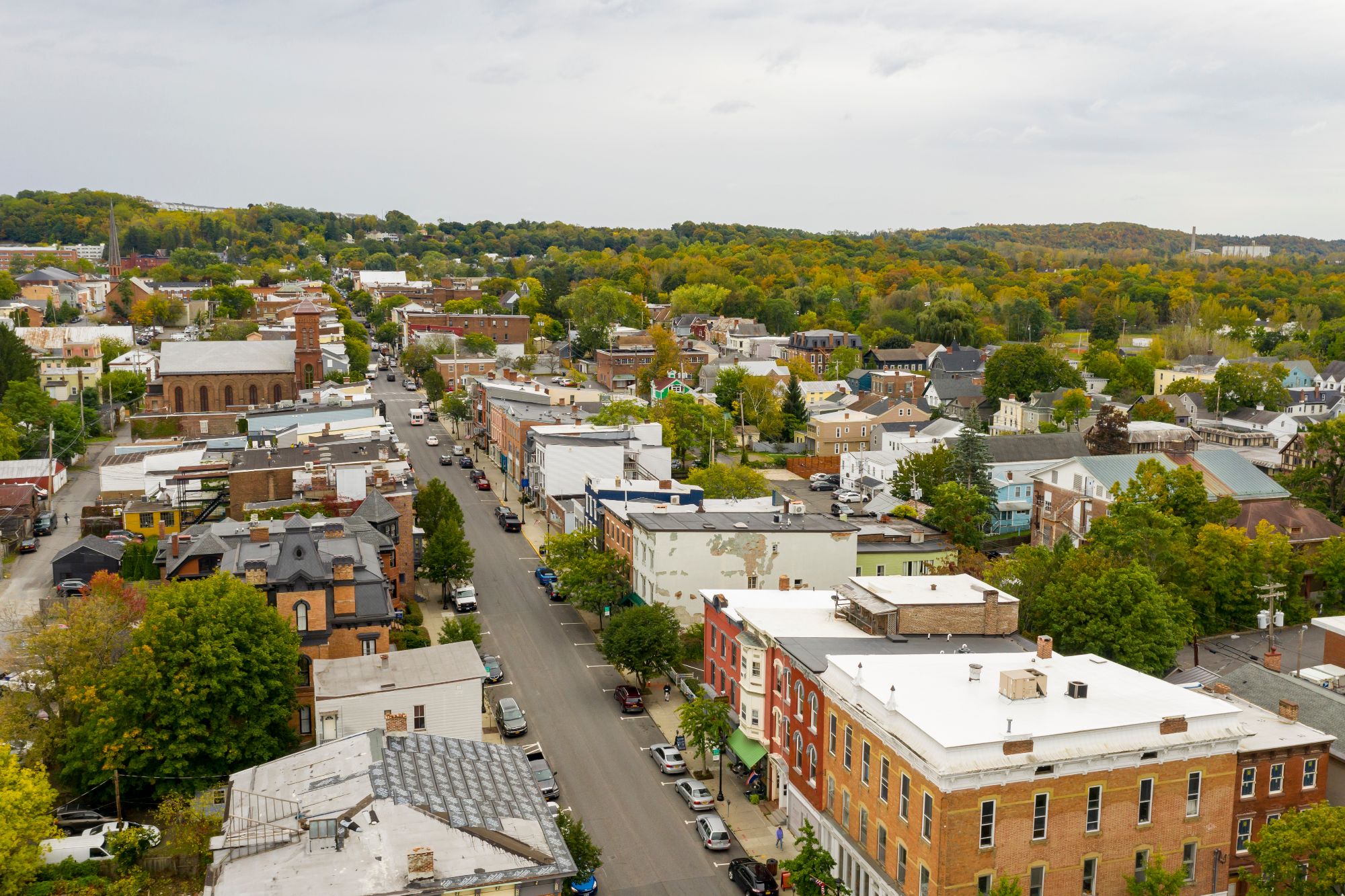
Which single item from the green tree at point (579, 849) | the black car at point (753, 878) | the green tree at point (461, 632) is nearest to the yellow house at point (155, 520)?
the green tree at point (461, 632)

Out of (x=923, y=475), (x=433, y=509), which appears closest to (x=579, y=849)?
(x=433, y=509)

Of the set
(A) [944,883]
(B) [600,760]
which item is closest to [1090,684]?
(A) [944,883]

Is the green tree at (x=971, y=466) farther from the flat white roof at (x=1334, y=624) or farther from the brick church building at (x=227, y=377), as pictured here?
the brick church building at (x=227, y=377)

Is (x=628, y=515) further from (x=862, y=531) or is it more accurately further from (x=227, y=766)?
(x=227, y=766)

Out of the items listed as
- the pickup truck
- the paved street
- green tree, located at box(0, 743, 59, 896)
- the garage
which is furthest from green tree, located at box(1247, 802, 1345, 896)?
the garage

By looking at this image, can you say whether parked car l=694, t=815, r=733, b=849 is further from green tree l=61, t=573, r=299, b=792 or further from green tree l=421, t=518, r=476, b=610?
green tree l=421, t=518, r=476, b=610
